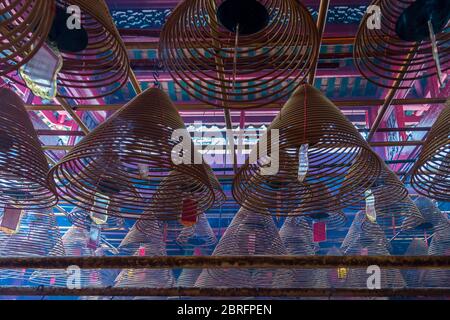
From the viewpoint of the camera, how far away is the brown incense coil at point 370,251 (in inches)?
157

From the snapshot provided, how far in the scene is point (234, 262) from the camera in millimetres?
1911

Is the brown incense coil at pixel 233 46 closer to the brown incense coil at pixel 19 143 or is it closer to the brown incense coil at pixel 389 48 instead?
the brown incense coil at pixel 389 48

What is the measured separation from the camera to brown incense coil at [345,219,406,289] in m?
4.00

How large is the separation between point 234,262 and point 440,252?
315 centimetres

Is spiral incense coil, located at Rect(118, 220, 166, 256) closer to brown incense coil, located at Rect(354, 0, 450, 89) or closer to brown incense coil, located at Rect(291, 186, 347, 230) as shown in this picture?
brown incense coil, located at Rect(291, 186, 347, 230)

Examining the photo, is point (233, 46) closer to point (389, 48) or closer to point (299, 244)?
point (389, 48)

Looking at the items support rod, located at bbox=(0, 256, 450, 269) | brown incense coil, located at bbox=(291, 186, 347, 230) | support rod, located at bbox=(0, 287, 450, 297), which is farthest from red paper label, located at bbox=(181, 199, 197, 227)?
brown incense coil, located at bbox=(291, 186, 347, 230)

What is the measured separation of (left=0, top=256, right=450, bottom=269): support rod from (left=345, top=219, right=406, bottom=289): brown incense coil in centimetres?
232

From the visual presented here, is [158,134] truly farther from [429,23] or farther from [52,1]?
[429,23]

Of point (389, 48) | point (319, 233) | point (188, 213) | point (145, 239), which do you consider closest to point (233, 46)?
point (389, 48)

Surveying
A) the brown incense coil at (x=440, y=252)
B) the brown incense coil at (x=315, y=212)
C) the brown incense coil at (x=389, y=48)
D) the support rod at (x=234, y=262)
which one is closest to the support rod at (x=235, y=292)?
the support rod at (x=234, y=262)

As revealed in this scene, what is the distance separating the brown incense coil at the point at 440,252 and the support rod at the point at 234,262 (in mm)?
2616

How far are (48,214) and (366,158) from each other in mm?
3247
